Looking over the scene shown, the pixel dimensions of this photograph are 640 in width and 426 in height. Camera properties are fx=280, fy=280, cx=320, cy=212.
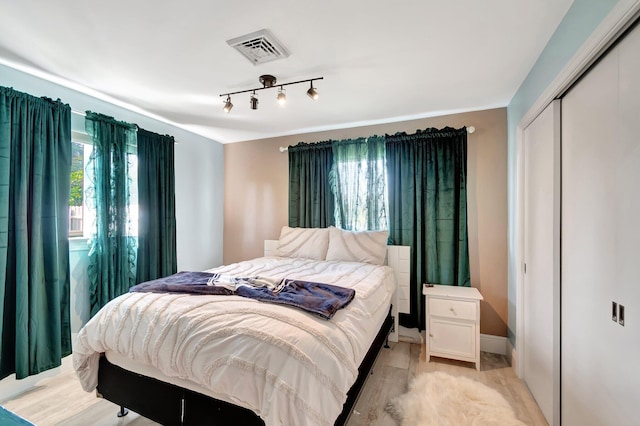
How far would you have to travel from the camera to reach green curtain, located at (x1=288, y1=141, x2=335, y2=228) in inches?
140

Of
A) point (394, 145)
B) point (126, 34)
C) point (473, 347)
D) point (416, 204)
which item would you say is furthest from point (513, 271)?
point (126, 34)

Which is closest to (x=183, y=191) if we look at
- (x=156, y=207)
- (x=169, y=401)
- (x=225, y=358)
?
(x=156, y=207)

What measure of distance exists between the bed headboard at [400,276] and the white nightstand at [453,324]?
0.40 m

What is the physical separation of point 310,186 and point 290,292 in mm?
2034

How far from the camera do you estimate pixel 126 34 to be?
1.73 metres

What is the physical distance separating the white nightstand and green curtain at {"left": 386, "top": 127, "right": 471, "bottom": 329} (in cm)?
41

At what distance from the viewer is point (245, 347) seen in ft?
4.22

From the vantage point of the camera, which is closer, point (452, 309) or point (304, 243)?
point (452, 309)

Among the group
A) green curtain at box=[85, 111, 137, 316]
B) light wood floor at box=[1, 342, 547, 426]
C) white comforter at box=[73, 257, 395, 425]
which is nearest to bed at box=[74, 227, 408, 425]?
white comforter at box=[73, 257, 395, 425]

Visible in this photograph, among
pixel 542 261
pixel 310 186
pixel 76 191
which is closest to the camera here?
pixel 542 261

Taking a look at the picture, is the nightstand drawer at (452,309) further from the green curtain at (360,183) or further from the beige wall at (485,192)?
the green curtain at (360,183)

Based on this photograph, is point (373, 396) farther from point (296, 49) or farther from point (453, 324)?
point (296, 49)

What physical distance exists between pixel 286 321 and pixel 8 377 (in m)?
2.40

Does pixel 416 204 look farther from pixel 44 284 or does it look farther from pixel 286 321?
pixel 44 284
